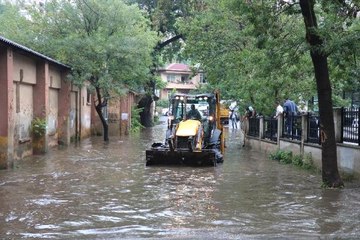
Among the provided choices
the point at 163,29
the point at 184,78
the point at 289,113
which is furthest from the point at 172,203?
the point at 184,78

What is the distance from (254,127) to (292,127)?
21.1 ft

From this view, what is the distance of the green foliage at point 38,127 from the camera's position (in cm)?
2105

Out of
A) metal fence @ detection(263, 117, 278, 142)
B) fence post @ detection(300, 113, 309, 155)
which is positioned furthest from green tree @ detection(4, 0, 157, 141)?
fence post @ detection(300, 113, 309, 155)

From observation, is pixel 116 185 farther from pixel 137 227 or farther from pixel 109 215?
pixel 137 227

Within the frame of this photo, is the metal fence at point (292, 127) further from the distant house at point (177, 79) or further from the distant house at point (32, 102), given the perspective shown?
the distant house at point (177, 79)

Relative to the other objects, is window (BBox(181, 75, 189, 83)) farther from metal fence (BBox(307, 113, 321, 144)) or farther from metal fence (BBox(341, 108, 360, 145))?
metal fence (BBox(341, 108, 360, 145))

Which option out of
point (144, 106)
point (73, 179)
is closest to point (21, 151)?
point (73, 179)

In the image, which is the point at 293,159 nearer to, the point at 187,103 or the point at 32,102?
the point at 187,103

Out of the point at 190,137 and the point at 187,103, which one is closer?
the point at 190,137

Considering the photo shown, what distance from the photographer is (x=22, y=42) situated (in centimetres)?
2614

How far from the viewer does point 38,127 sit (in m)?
21.1

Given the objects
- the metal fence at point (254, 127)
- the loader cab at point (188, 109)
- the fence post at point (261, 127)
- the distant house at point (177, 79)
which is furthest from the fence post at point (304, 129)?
the distant house at point (177, 79)

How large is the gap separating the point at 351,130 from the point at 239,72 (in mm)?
10837

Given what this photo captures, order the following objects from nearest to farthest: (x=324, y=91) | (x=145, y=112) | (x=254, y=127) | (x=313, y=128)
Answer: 1. (x=324, y=91)
2. (x=313, y=128)
3. (x=254, y=127)
4. (x=145, y=112)
